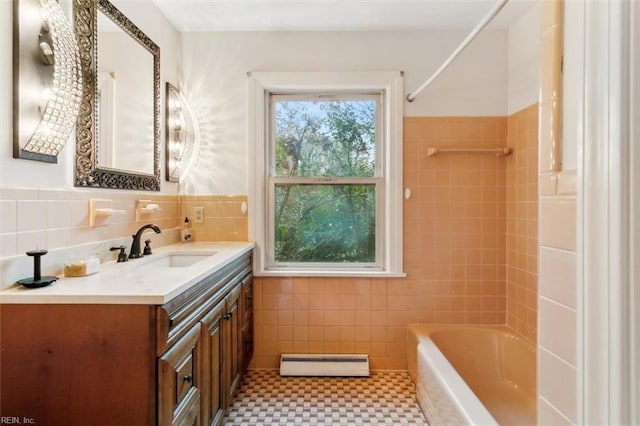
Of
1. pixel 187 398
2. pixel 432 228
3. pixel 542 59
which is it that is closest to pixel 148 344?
pixel 187 398

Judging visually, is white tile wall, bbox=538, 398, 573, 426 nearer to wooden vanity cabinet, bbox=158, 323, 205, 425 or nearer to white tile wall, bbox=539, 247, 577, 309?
white tile wall, bbox=539, 247, 577, 309

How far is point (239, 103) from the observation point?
2.42 metres

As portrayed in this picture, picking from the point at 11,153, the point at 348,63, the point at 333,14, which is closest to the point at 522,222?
the point at 348,63

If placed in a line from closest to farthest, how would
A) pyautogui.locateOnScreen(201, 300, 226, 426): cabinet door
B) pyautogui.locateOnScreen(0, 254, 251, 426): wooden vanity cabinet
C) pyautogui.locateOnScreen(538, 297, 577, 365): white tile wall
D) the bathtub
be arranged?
pyautogui.locateOnScreen(538, 297, 577, 365): white tile wall, pyautogui.locateOnScreen(0, 254, 251, 426): wooden vanity cabinet, pyautogui.locateOnScreen(201, 300, 226, 426): cabinet door, the bathtub

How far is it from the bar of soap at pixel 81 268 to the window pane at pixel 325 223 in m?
1.32

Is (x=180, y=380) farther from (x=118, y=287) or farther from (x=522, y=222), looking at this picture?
(x=522, y=222)

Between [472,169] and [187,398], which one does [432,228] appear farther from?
[187,398]

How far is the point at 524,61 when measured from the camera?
2.22 m

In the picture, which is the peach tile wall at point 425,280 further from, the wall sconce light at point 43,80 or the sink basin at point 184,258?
the wall sconce light at point 43,80

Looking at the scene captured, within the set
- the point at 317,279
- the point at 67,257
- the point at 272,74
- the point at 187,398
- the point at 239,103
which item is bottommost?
the point at 187,398

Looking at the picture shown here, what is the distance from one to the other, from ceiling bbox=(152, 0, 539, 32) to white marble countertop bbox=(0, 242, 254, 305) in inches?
63.5

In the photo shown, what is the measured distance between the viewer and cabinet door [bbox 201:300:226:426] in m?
1.43

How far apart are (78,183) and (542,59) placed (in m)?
1.68

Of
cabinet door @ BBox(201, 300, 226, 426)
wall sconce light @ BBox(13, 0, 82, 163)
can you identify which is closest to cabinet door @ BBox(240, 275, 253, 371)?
cabinet door @ BBox(201, 300, 226, 426)
